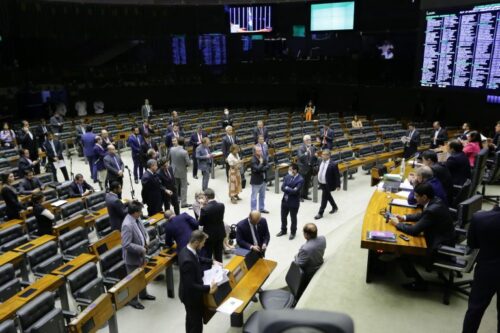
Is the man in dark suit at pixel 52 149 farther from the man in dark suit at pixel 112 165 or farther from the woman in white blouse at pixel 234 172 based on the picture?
the woman in white blouse at pixel 234 172

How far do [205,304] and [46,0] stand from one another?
18.7 metres

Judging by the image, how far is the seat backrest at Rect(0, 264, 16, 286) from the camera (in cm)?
552

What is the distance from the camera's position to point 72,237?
268 inches

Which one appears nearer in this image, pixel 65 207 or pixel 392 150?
pixel 65 207

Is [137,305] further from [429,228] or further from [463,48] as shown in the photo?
[463,48]

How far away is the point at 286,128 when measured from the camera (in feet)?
54.4

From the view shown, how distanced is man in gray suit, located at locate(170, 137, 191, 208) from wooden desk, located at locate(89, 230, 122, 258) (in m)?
3.13

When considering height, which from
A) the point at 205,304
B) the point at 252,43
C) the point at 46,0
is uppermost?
the point at 46,0

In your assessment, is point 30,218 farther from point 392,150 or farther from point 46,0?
point 46,0

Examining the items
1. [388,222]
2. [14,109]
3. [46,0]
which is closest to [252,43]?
[46,0]

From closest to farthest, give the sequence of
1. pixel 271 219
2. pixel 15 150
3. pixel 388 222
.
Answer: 1. pixel 388 222
2. pixel 271 219
3. pixel 15 150

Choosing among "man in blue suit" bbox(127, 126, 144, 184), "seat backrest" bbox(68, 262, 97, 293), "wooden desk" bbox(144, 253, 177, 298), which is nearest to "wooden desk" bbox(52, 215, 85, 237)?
"seat backrest" bbox(68, 262, 97, 293)

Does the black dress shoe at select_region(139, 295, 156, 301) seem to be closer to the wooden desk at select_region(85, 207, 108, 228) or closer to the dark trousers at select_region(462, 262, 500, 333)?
the wooden desk at select_region(85, 207, 108, 228)

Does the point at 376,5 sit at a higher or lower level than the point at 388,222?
higher
